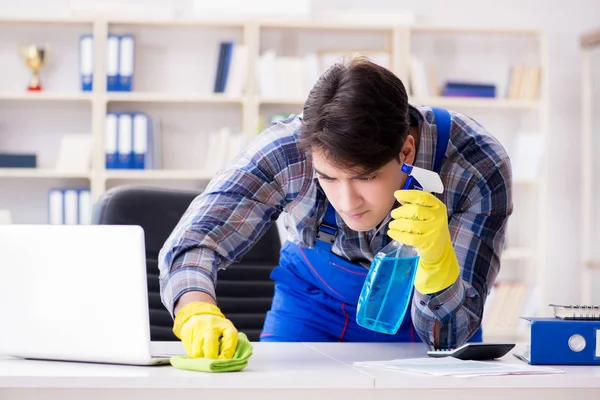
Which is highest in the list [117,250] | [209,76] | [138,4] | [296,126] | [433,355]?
[138,4]

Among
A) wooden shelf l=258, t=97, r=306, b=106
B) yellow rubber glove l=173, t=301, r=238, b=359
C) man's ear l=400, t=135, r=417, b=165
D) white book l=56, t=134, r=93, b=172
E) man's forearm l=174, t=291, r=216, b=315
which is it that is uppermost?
wooden shelf l=258, t=97, r=306, b=106

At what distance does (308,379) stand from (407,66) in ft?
11.4

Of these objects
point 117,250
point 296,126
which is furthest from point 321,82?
point 117,250

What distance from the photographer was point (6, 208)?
440 cm

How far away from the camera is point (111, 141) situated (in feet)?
13.8

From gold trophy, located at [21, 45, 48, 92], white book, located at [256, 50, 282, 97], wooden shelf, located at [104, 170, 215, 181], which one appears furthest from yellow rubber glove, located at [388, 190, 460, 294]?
gold trophy, located at [21, 45, 48, 92]

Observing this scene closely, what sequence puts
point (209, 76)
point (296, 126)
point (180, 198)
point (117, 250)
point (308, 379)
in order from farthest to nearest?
point (209, 76) → point (180, 198) → point (296, 126) → point (117, 250) → point (308, 379)

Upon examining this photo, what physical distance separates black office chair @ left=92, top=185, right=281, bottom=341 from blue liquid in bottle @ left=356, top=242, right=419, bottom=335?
78 centimetres

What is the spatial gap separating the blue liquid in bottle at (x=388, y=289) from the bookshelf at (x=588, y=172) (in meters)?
3.19

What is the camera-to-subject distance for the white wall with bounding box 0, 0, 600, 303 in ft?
15.3

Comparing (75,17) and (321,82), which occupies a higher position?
(75,17)

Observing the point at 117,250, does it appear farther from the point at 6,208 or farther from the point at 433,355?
the point at 6,208

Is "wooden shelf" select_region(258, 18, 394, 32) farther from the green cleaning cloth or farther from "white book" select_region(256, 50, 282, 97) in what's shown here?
the green cleaning cloth

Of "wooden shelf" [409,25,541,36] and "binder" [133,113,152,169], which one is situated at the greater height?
"wooden shelf" [409,25,541,36]
